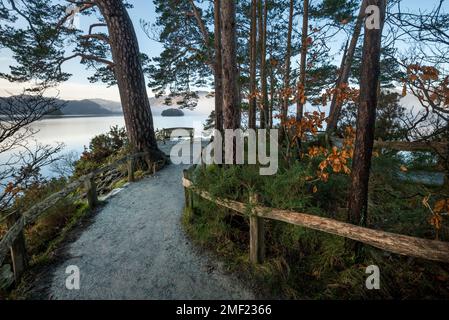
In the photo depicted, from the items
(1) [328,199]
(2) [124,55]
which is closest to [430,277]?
(1) [328,199]

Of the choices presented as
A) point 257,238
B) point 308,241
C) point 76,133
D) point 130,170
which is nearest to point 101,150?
point 130,170

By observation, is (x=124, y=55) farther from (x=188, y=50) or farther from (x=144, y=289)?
(x=144, y=289)

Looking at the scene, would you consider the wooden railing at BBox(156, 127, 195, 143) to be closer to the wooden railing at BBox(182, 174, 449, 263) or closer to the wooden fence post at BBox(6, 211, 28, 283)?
the wooden fence post at BBox(6, 211, 28, 283)

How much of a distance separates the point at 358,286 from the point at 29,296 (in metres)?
4.72

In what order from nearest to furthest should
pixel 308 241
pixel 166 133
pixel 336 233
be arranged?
pixel 336 233, pixel 308 241, pixel 166 133

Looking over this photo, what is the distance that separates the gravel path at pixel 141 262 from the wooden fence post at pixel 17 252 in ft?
Answer: 1.60

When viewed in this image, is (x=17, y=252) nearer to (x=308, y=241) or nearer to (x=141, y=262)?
(x=141, y=262)

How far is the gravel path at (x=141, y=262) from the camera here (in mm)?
3121

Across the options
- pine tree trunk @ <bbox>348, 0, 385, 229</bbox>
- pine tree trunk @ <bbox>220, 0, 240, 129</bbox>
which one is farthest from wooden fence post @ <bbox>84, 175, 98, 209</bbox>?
pine tree trunk @ <bbox>348, 0, 385, 229</bbox>

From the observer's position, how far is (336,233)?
2768mm

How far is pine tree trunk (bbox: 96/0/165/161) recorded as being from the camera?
7.61 m

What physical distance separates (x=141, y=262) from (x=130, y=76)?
6967mm

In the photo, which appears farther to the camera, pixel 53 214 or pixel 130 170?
pixel 130 170

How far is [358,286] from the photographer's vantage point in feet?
9.34
